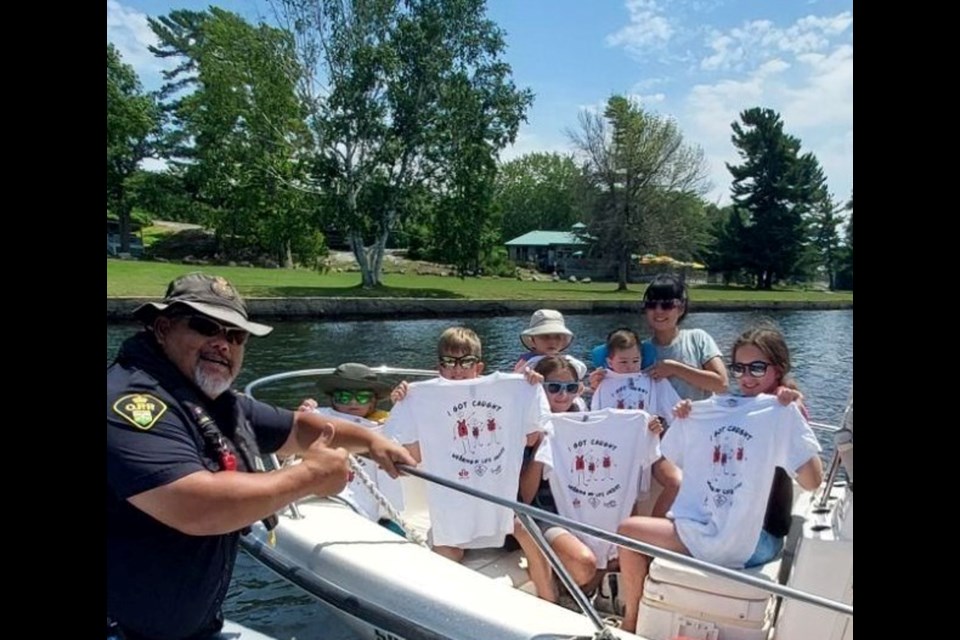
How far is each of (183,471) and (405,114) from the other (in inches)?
1109

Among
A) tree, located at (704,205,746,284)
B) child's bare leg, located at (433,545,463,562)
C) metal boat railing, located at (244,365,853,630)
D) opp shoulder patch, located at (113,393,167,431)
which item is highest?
tree, located at (704,205,746,284)

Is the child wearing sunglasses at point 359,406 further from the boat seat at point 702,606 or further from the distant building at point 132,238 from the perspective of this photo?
the distant building at point 132,238

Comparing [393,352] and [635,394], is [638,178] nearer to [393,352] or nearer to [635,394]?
[393,352]

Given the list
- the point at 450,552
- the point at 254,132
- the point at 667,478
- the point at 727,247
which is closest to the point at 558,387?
the point at 667,478

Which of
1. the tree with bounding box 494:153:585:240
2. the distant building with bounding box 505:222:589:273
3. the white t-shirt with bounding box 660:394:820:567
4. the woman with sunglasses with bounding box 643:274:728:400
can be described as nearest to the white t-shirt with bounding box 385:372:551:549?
the white t-shirt with bounding box 660:394:820:567

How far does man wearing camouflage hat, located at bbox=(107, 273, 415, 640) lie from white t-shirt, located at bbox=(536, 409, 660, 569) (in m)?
1.51

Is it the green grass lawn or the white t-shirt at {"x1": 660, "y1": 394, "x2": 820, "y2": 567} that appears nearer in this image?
the white t-shirt at {"x1": 660, "y1": 394, "x2": 820, "y2": 567}

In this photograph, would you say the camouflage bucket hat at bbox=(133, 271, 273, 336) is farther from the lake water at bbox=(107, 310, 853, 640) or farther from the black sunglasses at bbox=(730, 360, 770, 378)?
the lake water at bbox=(107, 310, 853, 640)

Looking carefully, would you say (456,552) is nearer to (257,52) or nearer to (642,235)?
(257,52)

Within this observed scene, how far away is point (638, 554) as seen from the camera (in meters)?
2.95

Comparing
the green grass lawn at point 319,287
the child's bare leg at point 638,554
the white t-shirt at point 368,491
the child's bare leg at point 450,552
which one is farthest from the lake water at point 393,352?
the green grass lawn at point 319,287

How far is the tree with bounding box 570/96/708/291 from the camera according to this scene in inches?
1598

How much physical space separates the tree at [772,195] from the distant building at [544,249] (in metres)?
12.6
